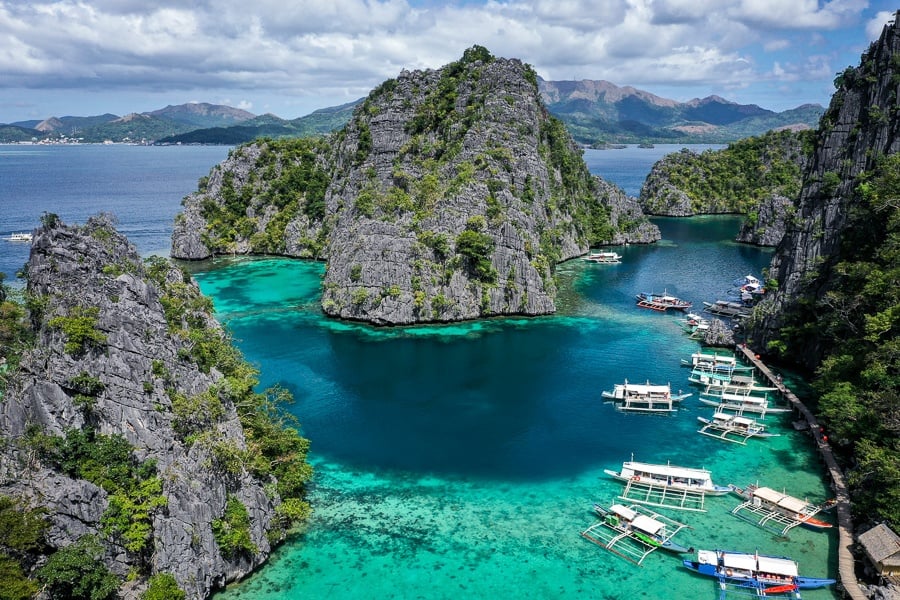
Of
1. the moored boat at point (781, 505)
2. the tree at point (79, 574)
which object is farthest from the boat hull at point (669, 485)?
the tree at point (79, 574)

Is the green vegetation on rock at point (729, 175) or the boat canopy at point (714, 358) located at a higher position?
the green vegetation on rock at point (729, 175)

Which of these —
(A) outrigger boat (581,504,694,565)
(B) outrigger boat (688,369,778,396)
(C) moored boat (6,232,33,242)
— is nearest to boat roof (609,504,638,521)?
(A) outrigger boat (581,504,694,565)

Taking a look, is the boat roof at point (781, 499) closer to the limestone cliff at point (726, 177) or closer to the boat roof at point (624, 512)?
the boat roof at point (624, 512)

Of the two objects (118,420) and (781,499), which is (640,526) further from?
(118,420)

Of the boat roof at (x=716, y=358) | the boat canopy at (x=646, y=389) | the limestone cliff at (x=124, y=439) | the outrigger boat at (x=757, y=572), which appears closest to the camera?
the limestone cliff at (x=124, y=439)

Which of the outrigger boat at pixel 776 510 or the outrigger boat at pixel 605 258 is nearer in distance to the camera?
the outrigger boat at pixel 776 510

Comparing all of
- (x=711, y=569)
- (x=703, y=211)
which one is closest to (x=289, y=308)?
(x=711, y=569)

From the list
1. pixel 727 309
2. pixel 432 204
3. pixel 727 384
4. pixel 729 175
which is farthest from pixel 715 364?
pixel 729 175

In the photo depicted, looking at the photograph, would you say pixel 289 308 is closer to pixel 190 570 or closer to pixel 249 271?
pixel 249 271
